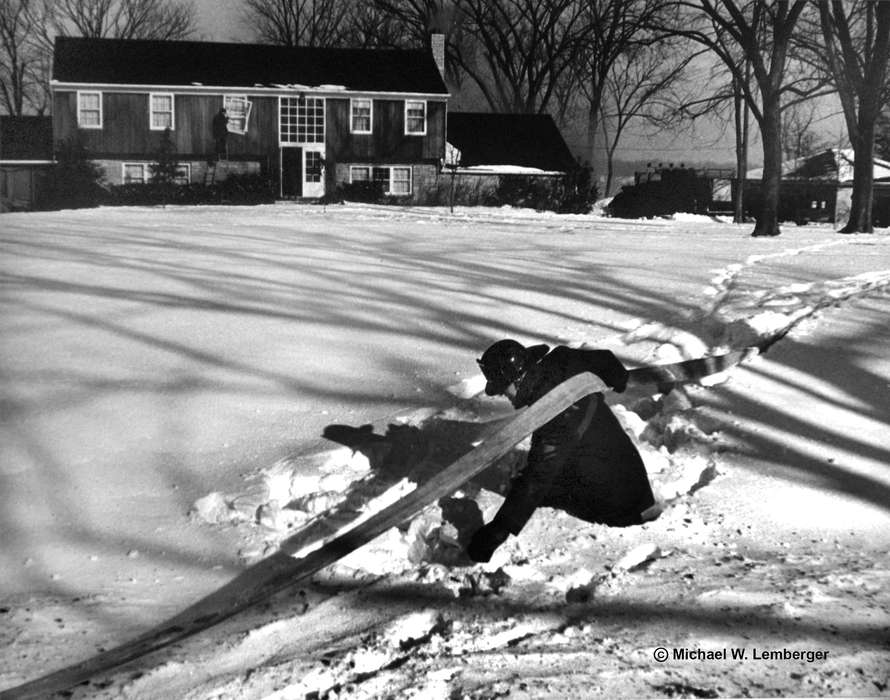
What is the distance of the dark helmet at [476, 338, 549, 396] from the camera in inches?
93.0

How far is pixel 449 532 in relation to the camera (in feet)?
8.82

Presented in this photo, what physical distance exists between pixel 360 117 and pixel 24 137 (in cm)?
440

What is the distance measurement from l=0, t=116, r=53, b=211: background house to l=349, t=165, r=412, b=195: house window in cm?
1061

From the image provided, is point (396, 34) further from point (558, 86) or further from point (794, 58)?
point (794, 58)

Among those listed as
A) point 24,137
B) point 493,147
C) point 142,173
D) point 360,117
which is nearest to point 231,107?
point 142,173

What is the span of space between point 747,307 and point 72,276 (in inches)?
173

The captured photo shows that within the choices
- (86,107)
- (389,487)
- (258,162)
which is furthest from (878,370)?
(86,107)

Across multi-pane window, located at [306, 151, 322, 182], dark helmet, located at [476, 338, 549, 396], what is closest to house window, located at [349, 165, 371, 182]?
multi-pane window, located at [306, 151, 322, 182]

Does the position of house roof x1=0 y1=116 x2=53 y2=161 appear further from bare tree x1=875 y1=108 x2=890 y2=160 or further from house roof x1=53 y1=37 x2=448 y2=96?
bare tree x1=875 y1=108 x2=890 y2=160

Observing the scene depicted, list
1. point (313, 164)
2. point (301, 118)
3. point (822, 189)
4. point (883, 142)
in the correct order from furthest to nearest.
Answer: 1. point (883, 142)
2. point (822, 189)
3. point (313, 164)
4. point (301, 118)

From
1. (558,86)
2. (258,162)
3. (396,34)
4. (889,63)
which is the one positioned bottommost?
(258,162)

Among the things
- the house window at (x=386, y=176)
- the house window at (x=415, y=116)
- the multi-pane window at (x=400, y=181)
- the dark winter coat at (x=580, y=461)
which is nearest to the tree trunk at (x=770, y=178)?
the house window at (x=415, y=116)

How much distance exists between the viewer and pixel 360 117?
9.01 m

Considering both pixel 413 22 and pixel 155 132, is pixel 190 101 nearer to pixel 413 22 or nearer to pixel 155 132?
pixel 155 132
